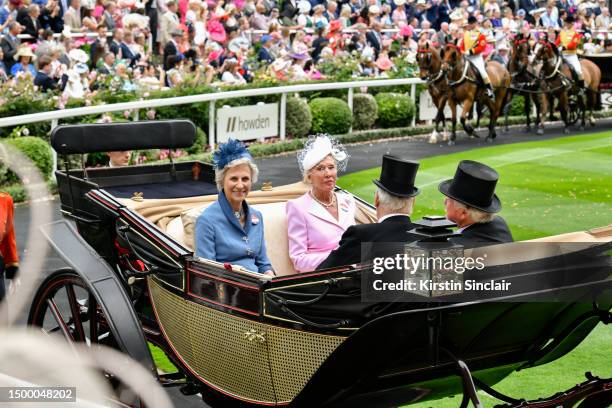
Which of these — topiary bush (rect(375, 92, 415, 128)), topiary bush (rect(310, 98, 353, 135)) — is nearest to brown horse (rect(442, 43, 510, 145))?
topiary bush (rect(375, 92, 415, 128))

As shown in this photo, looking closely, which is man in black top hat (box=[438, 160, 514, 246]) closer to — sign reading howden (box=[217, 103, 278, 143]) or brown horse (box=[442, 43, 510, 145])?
sign reading howden (box=[217, 103, 278, 143])

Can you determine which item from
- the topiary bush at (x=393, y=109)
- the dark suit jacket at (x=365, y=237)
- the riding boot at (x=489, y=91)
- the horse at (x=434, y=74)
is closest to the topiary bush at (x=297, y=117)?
the topiary bush at (x=393, y=109)

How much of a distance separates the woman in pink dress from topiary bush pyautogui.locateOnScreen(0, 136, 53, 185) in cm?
730

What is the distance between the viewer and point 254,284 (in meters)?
5.21

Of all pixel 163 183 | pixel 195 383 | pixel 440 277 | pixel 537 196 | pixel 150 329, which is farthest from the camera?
pixel 537 196

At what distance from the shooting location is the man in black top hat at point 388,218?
542 centimetres

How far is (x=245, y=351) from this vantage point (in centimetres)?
533

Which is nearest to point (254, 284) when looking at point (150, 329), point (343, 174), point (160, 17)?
point (150, 329)

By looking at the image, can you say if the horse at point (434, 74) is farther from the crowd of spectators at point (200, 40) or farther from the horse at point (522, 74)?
the horse at point (522, 74)

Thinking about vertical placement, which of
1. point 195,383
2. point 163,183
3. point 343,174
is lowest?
point 343,174

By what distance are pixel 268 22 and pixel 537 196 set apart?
11.5 metres

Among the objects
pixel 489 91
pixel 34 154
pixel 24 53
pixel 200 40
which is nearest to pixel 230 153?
pixel 34 154

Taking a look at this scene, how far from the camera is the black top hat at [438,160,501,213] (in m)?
5.36

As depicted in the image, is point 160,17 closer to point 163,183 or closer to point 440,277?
point 163,183
